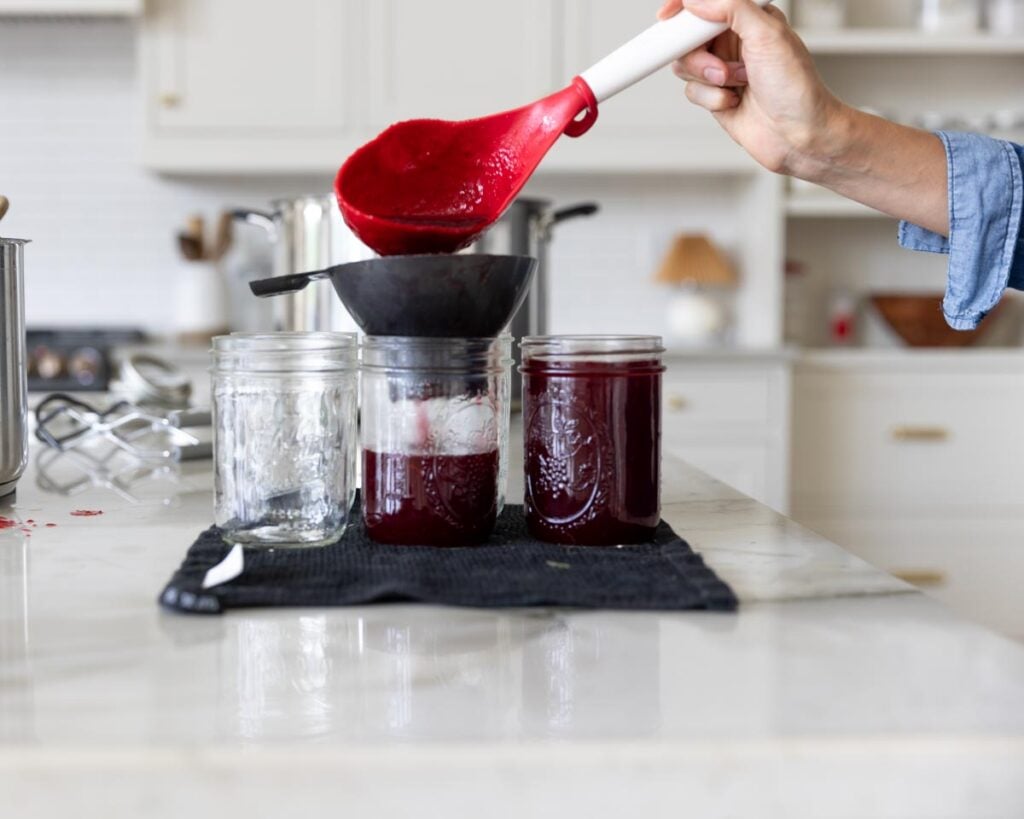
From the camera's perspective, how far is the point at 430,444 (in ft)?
2.66

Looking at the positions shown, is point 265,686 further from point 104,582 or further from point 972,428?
point 972,428

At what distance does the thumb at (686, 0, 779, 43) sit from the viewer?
0.97m

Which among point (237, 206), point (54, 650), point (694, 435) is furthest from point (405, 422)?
point (237, 206)

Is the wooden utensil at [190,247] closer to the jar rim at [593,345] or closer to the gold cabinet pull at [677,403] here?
the gold cabinet pull at [677,403]

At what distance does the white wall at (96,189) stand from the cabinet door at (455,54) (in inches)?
14.8

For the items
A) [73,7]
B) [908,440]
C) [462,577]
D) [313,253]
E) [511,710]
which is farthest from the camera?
[908,440]

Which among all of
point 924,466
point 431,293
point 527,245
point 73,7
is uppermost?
point 73,7

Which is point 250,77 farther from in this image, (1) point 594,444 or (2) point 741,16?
(1) point 594,444

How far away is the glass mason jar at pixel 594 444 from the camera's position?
825 mm

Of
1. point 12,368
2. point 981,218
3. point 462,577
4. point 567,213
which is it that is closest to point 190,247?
point 567,213

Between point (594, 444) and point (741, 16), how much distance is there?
0.40m

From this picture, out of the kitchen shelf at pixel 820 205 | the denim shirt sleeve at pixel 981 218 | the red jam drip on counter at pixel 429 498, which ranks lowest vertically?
the red jam drip on counter at pixel 429 498

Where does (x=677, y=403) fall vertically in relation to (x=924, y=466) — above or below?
above

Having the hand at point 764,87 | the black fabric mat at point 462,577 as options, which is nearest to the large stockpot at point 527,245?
the hand at point 764,87
